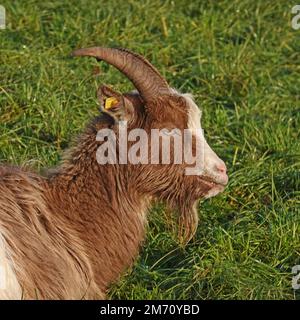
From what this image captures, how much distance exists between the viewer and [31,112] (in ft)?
27.4

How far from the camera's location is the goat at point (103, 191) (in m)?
5.95

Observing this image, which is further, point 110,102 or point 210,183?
point 210,183

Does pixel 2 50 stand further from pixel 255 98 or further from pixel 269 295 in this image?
pixel 269 295

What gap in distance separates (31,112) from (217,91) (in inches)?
59.2

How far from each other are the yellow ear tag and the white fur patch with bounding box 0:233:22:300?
2.86ft

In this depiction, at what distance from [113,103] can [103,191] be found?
0.45m

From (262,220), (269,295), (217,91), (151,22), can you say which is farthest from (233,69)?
(269,295)

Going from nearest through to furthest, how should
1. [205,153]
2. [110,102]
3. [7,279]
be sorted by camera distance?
[7,279] → [110,102] → [205,153]

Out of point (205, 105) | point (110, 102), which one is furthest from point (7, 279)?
point (205, 105)

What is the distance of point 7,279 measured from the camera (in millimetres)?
5633

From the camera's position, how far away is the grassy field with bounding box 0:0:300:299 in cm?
671

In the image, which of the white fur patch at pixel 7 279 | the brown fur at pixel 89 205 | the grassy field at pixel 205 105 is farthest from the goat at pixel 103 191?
the grassy field at pixel 205 105

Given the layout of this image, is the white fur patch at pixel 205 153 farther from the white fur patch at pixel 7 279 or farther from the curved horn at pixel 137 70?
the white fur patch at pixel 7 279

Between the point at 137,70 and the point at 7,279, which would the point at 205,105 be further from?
the point at 7,279
